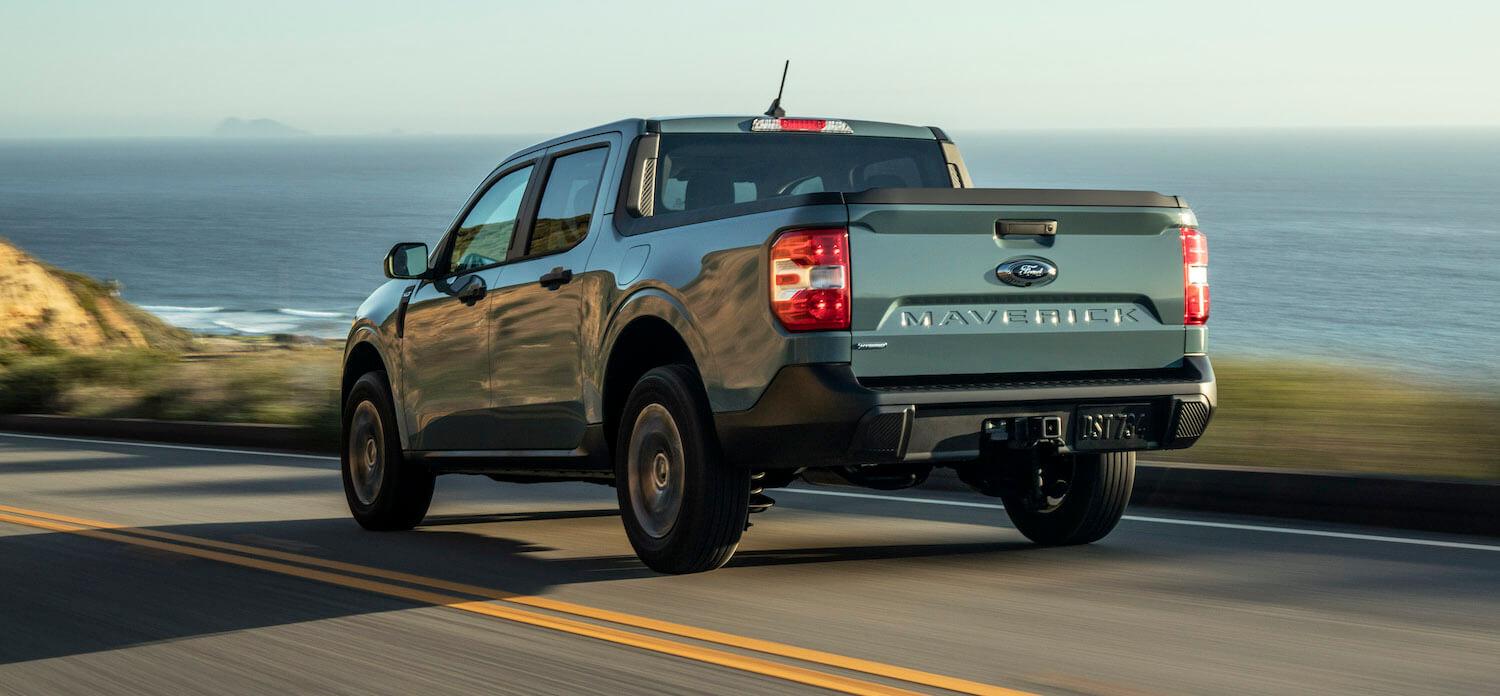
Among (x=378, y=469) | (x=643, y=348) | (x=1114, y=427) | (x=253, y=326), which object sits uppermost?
(x=643, y=348)

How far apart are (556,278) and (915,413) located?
2096 mm

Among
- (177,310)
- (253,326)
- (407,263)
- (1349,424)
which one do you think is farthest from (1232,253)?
(407,263)

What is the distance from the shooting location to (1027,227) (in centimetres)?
675

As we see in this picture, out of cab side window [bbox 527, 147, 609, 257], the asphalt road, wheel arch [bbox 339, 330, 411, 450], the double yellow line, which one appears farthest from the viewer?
wheel arch [bbox 339, 330, 411, 450]

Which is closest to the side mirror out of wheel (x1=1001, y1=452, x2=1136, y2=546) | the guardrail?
wheel (x1=1001, y1=452, x2=1136, y2=546)

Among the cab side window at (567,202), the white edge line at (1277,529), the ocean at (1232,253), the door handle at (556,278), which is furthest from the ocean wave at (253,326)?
the door handle at (556,278)

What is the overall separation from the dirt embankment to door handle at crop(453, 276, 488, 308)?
93.5 ft

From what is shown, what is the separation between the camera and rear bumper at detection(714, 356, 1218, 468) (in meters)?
6.44

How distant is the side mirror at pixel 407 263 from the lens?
29.9 feet

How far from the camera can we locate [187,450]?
635 inches

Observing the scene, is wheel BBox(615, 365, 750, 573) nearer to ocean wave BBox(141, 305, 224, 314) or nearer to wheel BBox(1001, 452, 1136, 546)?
wheel BBox(1001, 452, 1136, 546)

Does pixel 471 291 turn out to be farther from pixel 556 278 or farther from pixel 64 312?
pixel 64 312

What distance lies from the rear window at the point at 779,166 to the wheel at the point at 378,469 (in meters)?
2.49

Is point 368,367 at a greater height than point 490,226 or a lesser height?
lesser
